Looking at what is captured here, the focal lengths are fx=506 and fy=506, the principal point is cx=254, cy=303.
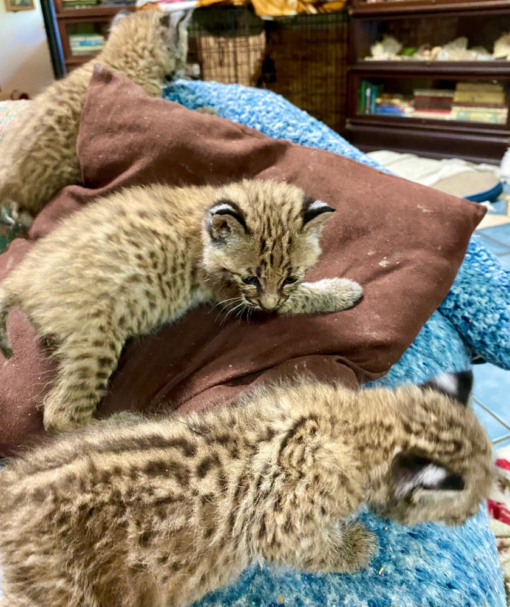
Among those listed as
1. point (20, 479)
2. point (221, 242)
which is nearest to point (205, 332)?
point (221, 242)

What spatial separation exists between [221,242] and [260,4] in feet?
11.5

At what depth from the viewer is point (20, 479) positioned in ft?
3.66

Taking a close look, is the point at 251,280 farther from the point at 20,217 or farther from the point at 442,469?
the point at 20,217

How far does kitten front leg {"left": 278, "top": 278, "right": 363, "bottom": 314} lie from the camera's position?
1660mm

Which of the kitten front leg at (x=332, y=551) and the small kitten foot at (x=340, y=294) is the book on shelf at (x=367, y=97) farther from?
the kitten front leg at (x=332, y=551)

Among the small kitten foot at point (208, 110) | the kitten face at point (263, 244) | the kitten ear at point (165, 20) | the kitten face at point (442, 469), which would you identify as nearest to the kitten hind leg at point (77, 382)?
the kitten face at point (263, 244)


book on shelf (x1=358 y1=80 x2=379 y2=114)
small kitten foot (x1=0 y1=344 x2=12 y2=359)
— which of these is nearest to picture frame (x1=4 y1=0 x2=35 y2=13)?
book on shelf (x1=358 y1=80 x2=379 y2=114)

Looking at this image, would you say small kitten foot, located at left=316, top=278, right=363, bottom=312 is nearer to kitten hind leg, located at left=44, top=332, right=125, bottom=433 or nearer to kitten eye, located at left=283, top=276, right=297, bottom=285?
kitten eye, located at left=283, top=276, right=297, bottom=285

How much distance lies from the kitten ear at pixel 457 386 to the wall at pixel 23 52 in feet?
17.6

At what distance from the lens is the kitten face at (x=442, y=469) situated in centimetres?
108

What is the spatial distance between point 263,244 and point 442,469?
883 millimetres

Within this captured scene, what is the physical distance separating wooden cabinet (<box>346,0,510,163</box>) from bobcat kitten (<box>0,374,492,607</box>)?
3.78 m

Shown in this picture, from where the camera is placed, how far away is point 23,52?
5.43m

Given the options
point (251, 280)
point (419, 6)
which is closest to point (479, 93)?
point (419, 6)
